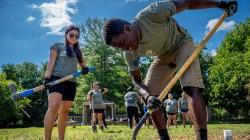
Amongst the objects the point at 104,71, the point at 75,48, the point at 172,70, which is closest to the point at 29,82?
the point at 104,71

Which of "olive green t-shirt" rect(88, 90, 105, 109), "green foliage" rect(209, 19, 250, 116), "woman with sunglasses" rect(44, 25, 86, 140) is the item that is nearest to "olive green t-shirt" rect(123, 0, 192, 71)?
"woman with sunglasses" rect(44, 25, 86, 140)

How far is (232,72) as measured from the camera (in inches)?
1937

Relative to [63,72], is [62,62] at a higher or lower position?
higher

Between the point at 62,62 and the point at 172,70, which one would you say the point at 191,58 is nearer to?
the point at 172,70

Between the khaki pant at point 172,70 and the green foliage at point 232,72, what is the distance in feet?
137

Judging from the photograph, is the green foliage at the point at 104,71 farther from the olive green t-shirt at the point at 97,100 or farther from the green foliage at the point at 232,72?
the olive green t-shirt at the point at 97,100

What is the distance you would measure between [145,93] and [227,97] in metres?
47.6

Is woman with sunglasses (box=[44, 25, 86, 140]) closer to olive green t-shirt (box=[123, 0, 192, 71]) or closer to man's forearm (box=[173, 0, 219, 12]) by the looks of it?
olive green t-shirt (box=[123, 0, 192, 71])

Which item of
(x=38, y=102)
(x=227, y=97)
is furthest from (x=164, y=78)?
(x=38, y=102)

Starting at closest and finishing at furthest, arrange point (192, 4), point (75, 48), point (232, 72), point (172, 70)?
point (192, 4) → point (172, 70) → point (75, 48) → point (232, 72)

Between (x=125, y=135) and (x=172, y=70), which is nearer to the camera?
(x=172, y=70)

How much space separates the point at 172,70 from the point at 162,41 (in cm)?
82

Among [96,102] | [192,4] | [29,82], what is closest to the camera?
[192,4]

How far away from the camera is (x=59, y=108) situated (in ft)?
23.3
